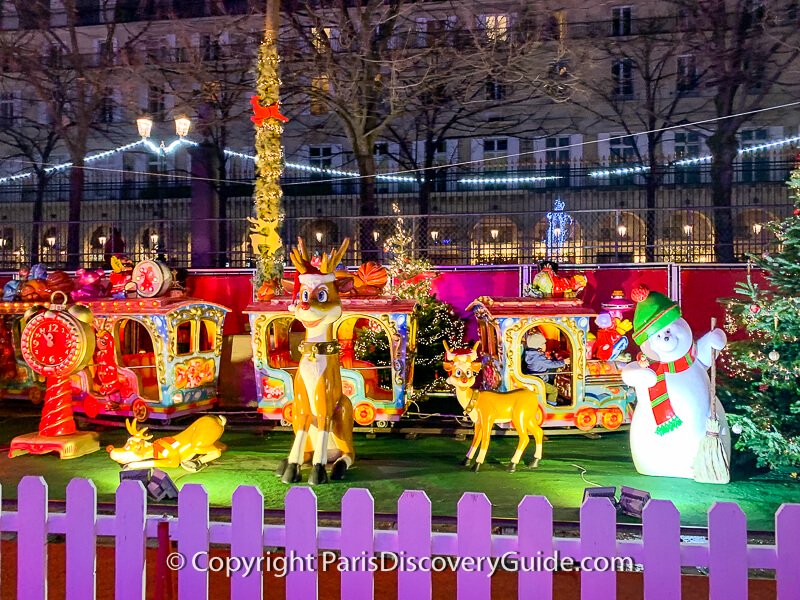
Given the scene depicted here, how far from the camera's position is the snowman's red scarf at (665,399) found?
294 inches

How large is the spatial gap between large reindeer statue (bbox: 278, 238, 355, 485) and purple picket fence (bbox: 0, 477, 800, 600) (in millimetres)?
3255

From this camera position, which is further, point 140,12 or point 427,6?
point 140,12

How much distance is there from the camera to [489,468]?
8.12 metres

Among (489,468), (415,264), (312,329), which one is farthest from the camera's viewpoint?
(415,264)

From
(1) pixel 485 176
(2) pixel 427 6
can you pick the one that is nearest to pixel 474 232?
(1) pixel 485 176

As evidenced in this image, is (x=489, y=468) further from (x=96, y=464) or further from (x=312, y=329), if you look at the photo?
(x=96, y=464)

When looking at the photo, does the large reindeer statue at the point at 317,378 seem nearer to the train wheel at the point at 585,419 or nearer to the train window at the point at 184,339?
the train wheel at the point at 585,419

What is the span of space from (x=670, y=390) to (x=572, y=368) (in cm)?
239

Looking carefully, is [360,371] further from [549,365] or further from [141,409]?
[141,409]

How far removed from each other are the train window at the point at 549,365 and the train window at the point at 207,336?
4.63 metres

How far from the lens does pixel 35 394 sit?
41.7 ft

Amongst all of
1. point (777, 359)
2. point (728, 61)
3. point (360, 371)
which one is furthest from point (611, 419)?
point (728, 61)

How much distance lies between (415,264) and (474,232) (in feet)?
30.6

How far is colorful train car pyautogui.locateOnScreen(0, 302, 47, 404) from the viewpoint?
1277 centimetres
